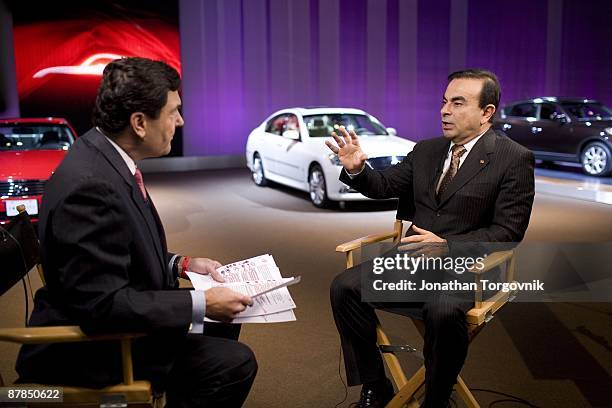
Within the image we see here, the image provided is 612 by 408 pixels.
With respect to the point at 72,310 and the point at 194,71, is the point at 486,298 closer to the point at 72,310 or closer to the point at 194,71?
the point at 72,310

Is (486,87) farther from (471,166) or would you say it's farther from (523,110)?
(523,110)

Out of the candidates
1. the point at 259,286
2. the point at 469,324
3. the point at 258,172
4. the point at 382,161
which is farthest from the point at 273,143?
the point at 259,286

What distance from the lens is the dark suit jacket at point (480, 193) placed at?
2836 millimetres

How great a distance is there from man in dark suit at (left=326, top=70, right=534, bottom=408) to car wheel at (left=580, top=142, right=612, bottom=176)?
816 cm

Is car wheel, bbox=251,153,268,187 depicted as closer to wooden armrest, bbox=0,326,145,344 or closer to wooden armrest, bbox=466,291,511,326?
wooden armrest, bbox=466,291,511,326

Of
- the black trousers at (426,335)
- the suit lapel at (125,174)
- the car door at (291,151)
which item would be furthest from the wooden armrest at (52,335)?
the car door at (291,151)

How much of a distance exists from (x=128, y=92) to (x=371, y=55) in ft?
45.1

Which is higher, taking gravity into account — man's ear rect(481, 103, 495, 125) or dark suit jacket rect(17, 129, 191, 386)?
man's ear rect(481, 103, 495, 125)

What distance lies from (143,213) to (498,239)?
159 centimetres

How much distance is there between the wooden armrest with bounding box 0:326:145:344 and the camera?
1821 mm


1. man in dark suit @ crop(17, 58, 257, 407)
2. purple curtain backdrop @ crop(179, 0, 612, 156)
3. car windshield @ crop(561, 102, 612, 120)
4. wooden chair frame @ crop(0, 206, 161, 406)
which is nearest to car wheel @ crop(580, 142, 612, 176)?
car windshield @ crop(561, 102, 612, 120)

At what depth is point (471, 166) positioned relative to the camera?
117 inches

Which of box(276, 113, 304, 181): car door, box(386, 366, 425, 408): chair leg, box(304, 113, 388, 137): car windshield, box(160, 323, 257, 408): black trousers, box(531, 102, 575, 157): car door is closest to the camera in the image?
box(160, 323, 257, 408): black trousers

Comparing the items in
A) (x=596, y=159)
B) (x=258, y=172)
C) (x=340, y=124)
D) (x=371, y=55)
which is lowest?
(x=258, y=172)
